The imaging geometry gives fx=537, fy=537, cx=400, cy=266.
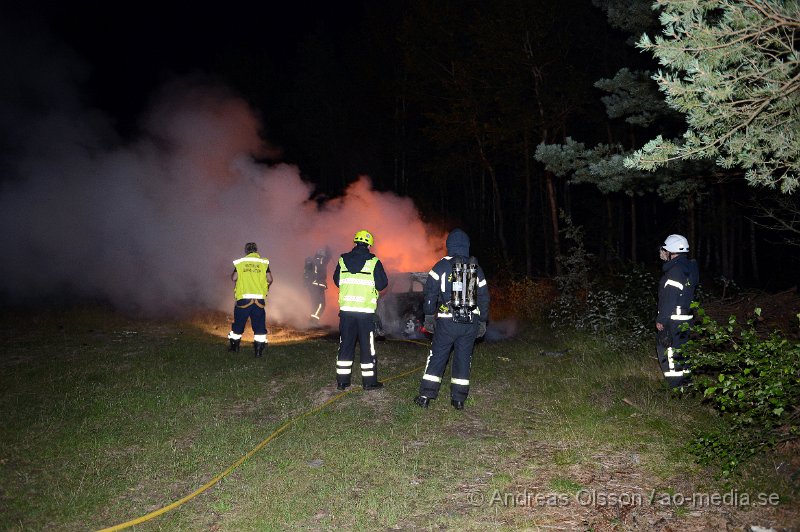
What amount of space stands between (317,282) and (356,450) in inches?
387

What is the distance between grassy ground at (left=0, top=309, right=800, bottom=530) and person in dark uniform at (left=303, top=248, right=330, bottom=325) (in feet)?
19.5

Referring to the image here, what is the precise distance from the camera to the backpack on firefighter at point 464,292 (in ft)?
21.6

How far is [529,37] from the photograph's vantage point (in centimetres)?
2077

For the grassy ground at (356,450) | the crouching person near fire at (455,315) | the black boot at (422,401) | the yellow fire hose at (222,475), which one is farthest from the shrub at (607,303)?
the yellow fire hose at (222,475)

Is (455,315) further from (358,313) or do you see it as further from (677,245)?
(677,245)

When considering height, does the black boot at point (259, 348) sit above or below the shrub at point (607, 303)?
below

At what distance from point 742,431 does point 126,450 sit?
584 centimetres

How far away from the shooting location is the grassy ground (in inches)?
166

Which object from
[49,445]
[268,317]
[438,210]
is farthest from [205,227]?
[438,210]

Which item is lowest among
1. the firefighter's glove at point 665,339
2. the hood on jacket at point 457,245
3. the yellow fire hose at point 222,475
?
the yellow fire hose at point 222,475

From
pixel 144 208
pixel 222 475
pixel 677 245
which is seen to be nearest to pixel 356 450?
pixel 222 475

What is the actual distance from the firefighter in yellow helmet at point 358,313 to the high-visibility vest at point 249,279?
9.42 ft

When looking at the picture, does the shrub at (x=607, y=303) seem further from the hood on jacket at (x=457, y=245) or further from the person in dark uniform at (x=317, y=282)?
the person in dark uniform at (x=317, y=282)

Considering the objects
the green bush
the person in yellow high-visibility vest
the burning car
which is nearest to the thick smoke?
the burning car
